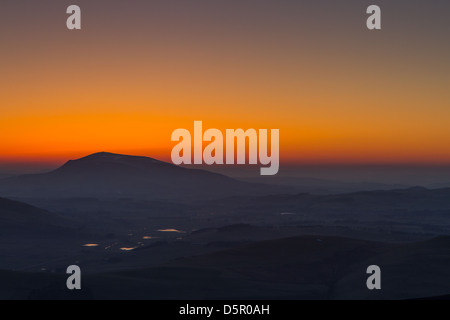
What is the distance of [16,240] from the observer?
18588 centimetres

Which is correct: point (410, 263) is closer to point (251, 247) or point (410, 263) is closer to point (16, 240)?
point (251, 247)

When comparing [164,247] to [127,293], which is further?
[164,247]

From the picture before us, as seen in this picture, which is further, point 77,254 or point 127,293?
point 77,254

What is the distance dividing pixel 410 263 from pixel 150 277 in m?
44.6

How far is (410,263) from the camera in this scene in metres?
94.6

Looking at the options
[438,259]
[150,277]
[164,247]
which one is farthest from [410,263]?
[164,247]
